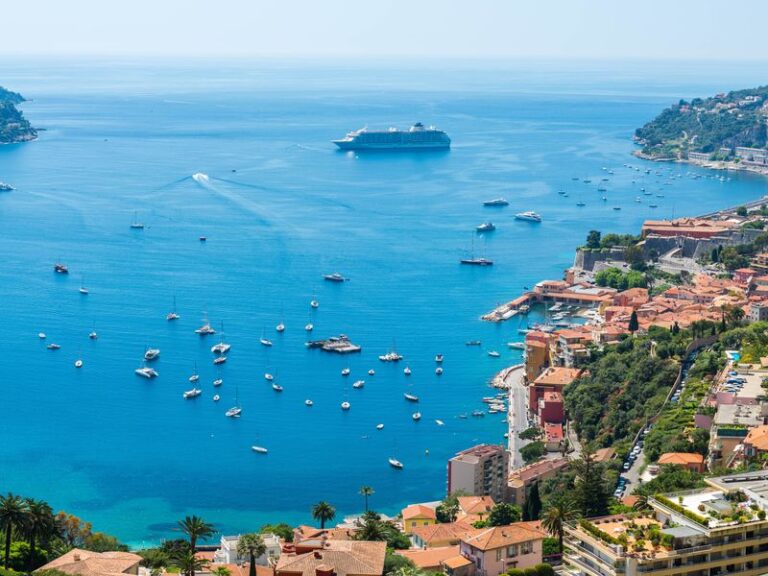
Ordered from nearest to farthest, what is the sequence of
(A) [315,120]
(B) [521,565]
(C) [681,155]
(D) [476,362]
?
(B) [521,565] < (D) [476,362] < (C) [681,155] < (A) [315,120]

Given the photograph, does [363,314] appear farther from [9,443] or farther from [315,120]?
[315,120]

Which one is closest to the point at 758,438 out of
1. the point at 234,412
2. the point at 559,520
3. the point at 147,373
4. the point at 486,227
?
the point at 559,520

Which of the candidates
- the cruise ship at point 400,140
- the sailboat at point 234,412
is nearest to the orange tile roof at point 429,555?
the sailboat at point 234,412

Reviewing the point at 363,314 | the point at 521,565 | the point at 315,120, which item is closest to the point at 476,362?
the point at 363,314

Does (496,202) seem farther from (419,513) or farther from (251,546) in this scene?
(251,546)

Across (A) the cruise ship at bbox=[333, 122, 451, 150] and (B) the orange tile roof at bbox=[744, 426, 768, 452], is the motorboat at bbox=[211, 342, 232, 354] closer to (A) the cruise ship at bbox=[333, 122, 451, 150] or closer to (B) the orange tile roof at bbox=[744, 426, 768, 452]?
(B) the orange tile roof at bbox=[744, 426, 768, 452]

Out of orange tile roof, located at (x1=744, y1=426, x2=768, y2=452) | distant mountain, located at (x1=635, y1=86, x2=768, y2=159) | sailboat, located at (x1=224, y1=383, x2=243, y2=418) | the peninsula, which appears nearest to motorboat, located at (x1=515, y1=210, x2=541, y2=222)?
the peninsula
